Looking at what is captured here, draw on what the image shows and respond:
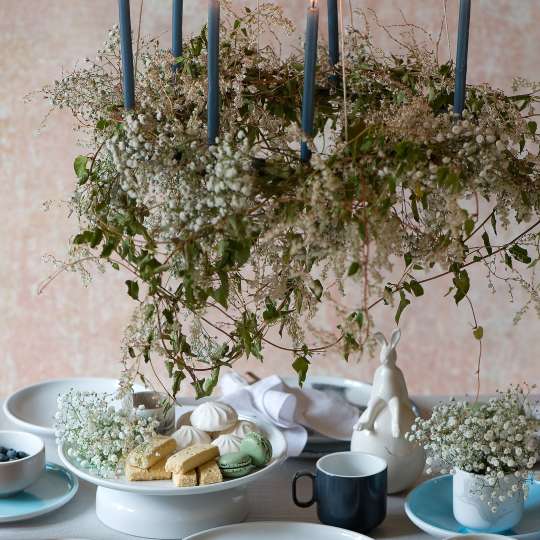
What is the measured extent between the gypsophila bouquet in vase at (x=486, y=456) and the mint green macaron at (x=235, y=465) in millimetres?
240

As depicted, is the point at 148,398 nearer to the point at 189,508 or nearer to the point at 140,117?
the point at 189,508

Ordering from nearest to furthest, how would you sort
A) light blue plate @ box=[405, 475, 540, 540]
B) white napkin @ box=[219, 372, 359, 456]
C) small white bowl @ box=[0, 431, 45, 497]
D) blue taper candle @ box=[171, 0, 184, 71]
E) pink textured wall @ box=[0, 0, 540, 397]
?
blue taper candle @ box=[171, 0, 184, 71], light blue plate @ box=[405, 475, 540, 540], small white bowl @ box=[0, 431, 45, 497], white napkin @ box=[219, 372, 359, 456], pink textured wall @ box=[0, 0, 540, 397]

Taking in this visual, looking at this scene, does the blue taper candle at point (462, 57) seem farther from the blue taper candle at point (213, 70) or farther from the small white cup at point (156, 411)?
the small white cup at point (156, 411)

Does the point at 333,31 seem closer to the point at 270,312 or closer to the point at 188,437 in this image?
the point at 270,312

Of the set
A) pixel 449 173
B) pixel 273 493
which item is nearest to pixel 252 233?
pixel 449 173

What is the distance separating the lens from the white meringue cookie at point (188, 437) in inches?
51.8

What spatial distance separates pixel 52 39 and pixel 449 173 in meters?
2.95

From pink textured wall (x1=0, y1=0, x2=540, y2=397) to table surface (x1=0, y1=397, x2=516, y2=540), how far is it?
2187mm

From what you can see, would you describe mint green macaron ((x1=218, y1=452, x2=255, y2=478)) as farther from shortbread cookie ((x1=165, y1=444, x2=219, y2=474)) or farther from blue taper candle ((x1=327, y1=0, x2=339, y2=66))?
blue taper candle ((x1=327, y1=0, x2=339, y2=66))

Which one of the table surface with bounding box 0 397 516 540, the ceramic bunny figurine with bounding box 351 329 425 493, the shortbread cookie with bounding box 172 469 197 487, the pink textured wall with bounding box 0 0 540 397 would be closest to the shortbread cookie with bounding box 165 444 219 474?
the shortbread cookie with bounding box 172 469 197 487

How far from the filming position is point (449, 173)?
888mm

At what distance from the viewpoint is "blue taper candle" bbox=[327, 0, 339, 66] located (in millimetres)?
1085

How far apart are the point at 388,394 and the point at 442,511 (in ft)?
0.62

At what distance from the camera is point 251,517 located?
1279 mm
